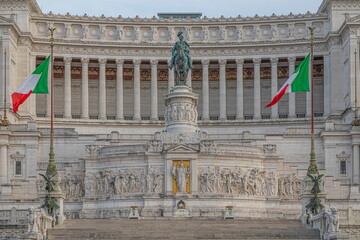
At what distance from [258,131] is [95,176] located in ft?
102

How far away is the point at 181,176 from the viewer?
8438cm

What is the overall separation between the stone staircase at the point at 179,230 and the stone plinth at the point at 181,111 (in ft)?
68.6

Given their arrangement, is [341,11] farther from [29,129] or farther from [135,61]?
[29,129]

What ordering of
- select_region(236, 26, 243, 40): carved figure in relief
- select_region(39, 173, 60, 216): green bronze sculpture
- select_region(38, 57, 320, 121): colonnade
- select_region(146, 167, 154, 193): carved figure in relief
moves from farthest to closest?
1. select_region(236, 26, 243, 40): carved figure in relief
2. select_region(38, 57, 320, 121): colonnade
3. select_region(146, 167, 154, 193): carved figure in relief
4. select_region(39, 173, 60, 216): green bronze sculpture

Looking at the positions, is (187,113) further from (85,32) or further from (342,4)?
(342,4)

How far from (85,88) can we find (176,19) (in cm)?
1357

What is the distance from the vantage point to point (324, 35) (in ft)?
385

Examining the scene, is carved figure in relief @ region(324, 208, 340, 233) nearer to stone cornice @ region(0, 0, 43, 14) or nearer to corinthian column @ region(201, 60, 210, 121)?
corinthian column @ region(201, 60, 210, 121)

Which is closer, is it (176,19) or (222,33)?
(222,33)

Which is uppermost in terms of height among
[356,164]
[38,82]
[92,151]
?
[38,82]

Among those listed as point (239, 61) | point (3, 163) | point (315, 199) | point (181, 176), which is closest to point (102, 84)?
point (239, 61)

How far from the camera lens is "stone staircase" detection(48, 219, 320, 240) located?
63625 mm

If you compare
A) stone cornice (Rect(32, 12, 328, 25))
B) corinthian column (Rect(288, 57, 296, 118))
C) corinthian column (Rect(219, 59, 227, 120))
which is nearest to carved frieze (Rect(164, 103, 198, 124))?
corinthian column (Rect(288, 57, 296, 118))

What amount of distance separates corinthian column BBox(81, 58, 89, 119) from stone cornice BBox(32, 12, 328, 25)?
16.5 feet
